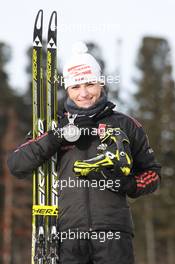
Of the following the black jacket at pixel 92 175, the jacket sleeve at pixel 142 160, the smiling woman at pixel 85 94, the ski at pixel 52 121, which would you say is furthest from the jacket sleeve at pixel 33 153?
the jacket sleeve at pixel 142 160

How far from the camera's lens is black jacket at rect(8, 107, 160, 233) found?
13.2ft

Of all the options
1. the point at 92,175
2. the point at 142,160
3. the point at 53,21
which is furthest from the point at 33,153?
the point at 53,21

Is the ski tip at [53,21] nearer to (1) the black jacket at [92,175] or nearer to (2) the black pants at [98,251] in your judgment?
(1) the black jacket at [92,175]

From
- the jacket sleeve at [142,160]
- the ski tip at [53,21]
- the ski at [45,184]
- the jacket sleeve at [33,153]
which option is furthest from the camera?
the ski tip at [53,21]

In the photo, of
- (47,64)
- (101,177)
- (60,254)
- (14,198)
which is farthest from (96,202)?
(14,198)

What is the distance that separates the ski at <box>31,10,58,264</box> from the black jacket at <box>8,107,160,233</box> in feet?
0.60

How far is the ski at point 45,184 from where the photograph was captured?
14.3 ft

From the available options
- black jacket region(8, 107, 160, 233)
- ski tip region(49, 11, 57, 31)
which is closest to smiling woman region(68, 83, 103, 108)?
black jacket region(8, 107, 160, 233)

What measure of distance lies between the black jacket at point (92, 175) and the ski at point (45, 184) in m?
0.18

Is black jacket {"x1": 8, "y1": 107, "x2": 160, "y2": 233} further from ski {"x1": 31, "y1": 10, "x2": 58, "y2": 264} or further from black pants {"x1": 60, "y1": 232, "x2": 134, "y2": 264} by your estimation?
ski {"x1": 31, "y1": 10, "x2": 58, "y2": 264}

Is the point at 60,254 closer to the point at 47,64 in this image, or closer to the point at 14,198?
the point at 47,64

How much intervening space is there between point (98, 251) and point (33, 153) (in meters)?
0.73

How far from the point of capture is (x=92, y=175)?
407 centimetres

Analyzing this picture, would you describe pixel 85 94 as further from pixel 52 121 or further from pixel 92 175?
pixel 92 175
